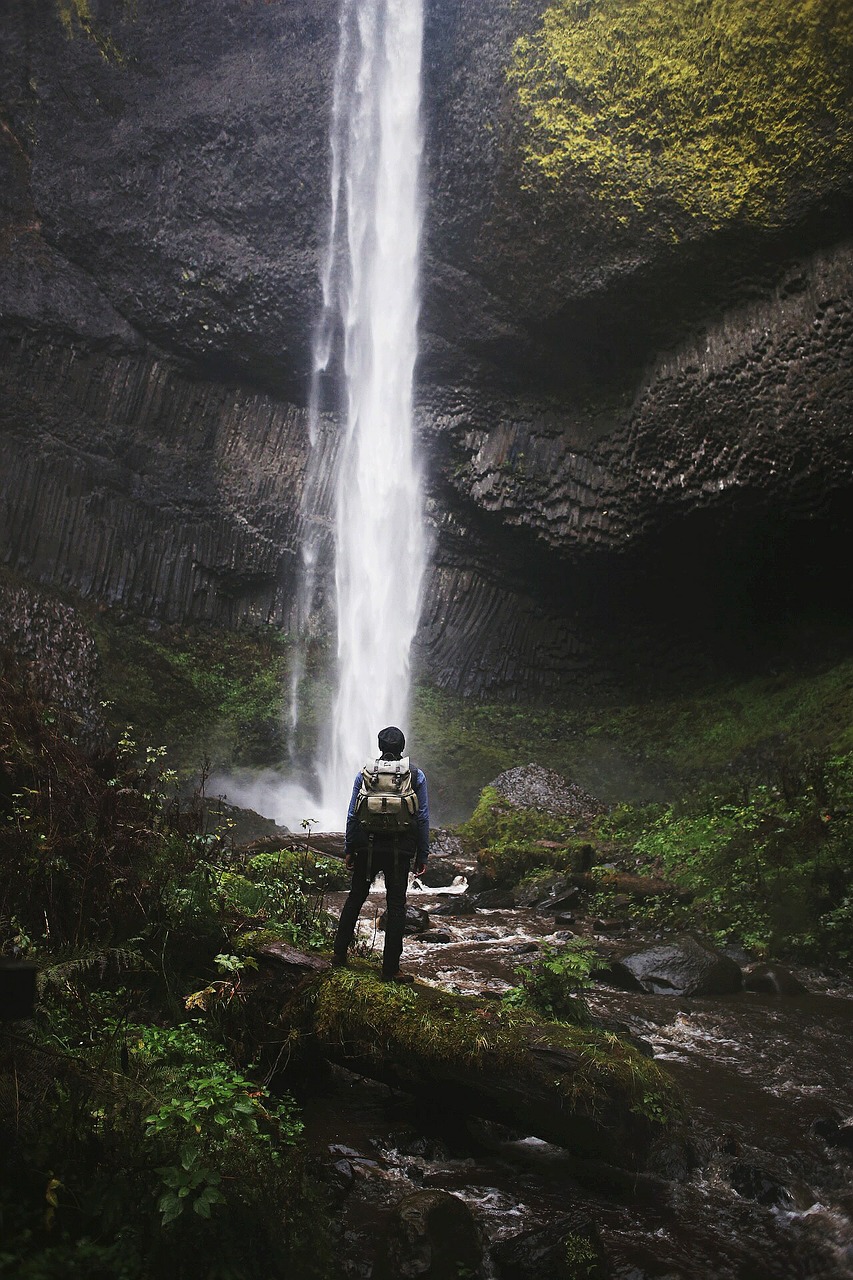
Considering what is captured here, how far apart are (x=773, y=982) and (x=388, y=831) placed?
11.3 ft

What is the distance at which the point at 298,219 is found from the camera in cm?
1889

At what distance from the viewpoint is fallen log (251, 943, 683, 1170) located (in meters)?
3.56

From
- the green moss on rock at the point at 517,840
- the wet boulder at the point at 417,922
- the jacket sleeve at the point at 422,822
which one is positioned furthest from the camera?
the green moss on rock at the point at 517,840

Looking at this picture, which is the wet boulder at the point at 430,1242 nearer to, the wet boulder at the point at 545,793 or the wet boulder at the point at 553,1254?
the wet boulder at the point at 553,1254

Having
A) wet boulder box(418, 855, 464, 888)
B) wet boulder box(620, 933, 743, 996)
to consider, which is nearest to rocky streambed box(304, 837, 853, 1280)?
wet boulder box(620, 933, 743, 996)

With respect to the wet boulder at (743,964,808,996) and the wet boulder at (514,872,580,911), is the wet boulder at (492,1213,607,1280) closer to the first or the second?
the wet boulder at (743,964,808,996)

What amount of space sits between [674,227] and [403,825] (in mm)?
14390

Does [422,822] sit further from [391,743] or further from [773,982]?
[773,982]

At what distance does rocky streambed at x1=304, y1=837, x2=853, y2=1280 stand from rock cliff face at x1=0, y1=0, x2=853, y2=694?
1239 centimetres

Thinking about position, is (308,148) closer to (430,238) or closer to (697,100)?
(430,238)

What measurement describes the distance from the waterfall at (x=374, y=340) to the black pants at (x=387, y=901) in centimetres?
1314

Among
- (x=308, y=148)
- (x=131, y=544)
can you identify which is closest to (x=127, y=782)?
(x=131, y=544)

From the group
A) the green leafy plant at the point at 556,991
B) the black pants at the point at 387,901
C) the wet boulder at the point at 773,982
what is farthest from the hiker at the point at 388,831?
the wet boulder at the point at 773,982

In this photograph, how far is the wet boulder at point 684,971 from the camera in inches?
242
